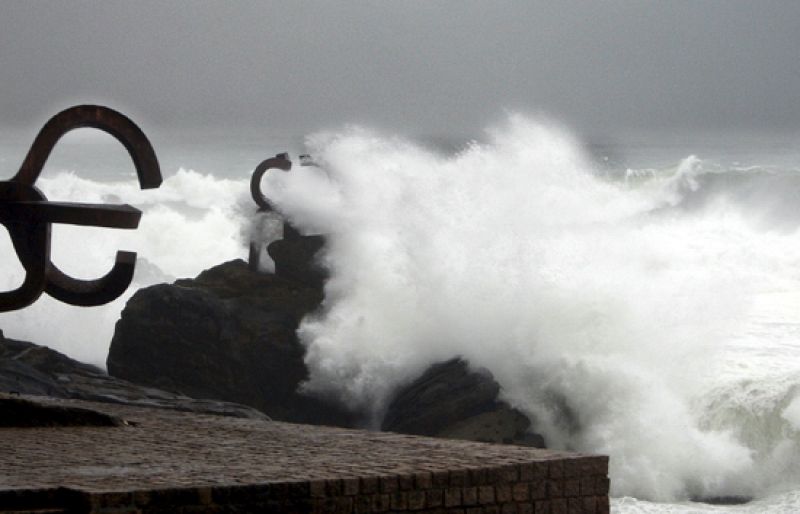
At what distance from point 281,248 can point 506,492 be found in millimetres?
14401

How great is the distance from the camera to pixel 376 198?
2350 centimetres

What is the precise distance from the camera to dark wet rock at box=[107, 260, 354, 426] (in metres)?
18.6

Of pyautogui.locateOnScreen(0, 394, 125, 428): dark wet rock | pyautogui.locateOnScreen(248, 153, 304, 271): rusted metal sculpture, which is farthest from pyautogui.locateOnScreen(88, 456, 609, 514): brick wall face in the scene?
pyautogui.locateOnScreen(248, 153, 304, 271): rusted metal sculpture

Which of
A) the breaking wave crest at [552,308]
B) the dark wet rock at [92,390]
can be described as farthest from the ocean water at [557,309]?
the dark wet rock at [92,390]

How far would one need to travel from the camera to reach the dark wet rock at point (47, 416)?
9.07 metres

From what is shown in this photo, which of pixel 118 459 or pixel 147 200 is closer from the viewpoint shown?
pixel 118 459

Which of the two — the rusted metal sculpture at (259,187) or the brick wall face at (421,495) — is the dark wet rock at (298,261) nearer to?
the rusted metal sculpture at (259,187)

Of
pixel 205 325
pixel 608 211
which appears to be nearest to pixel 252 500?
pixel 205 325

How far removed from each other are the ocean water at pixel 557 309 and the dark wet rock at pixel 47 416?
700 cm

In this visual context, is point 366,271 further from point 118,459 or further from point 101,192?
point 101,192

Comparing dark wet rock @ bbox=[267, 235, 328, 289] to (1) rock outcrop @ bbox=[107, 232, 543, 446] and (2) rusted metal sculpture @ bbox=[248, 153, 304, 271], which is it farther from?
(2) rusted metal sculpture @ bbox=[248, 153, 304, 271]

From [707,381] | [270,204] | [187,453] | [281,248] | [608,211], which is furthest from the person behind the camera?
[608,211]

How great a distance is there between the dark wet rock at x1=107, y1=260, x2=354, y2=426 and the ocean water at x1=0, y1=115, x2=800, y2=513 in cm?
33

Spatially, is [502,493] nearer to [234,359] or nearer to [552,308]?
[234,359]
